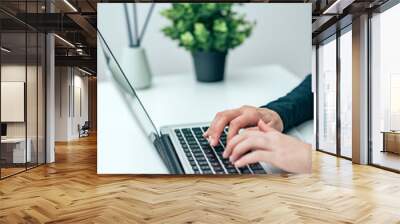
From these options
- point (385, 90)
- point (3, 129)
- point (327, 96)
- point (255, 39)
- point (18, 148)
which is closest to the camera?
point (255, 39)

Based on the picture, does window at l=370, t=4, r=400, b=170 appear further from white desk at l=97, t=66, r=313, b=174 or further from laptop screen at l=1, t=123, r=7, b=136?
laptop screen at l=1, t=123, r=7, b=136

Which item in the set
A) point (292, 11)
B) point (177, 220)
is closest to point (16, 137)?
point (177, 220)

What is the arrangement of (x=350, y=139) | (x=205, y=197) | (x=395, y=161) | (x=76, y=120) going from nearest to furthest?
(x=205, y=197) < (x=395, y=161) < (x=350, y=139) < (x=76, y=120)

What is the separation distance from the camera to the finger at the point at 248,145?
4918 millimetres

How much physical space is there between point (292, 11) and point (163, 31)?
1635mm

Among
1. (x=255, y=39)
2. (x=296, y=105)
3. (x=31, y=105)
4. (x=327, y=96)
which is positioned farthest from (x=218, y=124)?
(x=327, y=96)

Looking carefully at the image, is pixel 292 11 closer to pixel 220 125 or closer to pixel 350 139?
pixel 220 125

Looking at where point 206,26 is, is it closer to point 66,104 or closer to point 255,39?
point 255,39

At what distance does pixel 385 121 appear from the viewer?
7.40 m

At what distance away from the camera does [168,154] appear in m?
4.99

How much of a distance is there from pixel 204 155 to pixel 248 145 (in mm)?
550

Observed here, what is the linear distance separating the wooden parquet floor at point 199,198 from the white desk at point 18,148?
286 mm

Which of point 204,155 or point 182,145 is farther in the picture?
point 204,155

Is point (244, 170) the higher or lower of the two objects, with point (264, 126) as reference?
lower
